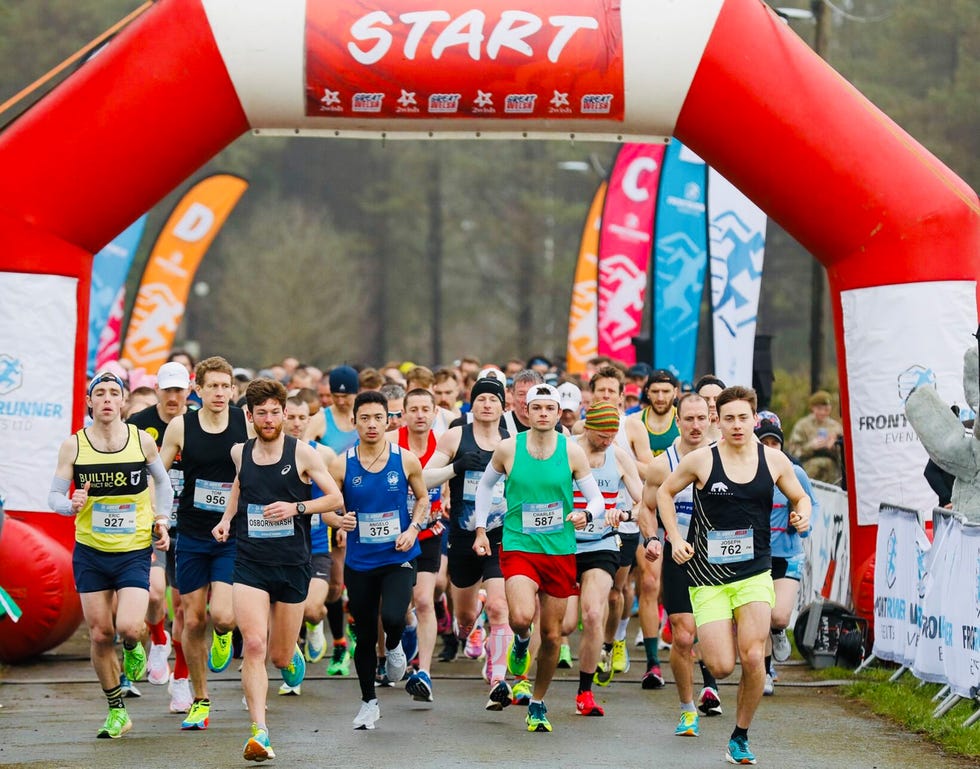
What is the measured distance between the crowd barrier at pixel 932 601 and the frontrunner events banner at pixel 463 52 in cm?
375

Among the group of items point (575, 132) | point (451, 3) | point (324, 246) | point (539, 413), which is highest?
point (324, 246)

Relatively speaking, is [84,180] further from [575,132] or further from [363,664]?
[363,664]

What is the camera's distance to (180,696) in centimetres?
1048

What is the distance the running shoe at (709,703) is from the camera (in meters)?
10.4

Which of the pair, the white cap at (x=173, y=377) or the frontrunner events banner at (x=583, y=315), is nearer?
the white cap at (x=173, y=377)

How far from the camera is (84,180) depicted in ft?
40.0

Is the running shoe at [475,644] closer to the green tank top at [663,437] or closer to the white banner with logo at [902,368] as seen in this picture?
the green tank top at [663,437]

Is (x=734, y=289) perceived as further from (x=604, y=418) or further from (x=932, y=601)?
(x=932, y=601)

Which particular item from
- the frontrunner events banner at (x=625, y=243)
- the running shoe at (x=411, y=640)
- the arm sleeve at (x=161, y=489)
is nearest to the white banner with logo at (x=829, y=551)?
the running shoe at (x=411, y=640)

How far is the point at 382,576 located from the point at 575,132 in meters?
4.18

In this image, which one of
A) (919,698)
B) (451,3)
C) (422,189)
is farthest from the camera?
(422,189)

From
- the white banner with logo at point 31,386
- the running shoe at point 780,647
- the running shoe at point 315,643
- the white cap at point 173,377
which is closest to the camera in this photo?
the white cap at point 173,377

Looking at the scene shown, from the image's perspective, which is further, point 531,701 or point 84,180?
point 84,180

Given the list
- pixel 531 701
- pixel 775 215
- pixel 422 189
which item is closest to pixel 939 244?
pixel 775 215
